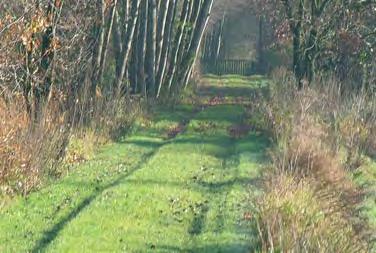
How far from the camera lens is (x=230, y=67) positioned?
244 ft

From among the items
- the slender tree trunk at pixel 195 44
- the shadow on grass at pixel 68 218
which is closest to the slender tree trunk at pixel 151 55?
the slender tree trunk at pixel 195 44

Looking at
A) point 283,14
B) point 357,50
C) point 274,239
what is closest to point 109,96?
point 357,50

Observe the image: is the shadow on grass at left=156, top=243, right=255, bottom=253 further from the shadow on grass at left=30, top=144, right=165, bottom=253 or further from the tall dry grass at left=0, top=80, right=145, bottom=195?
the tall dry grass at left=0, top=80, right=145, bottom=195

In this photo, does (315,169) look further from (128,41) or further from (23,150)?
(128,41)

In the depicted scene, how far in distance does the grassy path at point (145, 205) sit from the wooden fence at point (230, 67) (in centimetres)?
4980

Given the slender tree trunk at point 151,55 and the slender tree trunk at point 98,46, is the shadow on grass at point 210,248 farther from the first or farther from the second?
the slender tree trunk at point 151,55

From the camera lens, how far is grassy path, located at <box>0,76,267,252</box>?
1149 centimetres

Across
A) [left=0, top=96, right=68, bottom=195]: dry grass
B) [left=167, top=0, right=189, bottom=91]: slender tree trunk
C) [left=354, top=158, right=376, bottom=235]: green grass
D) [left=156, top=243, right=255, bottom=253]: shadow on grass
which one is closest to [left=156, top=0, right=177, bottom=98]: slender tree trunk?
[left=167, top=0, right=189, bottom=91]: slender tree trunk

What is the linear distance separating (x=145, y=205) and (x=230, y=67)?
6107 cm

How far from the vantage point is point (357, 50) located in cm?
2767

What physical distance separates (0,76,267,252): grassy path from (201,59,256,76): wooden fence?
49.8m

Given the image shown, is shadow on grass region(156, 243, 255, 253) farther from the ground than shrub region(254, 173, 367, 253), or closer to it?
closer to it

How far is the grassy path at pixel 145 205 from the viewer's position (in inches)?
452

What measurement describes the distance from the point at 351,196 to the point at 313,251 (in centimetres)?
469
